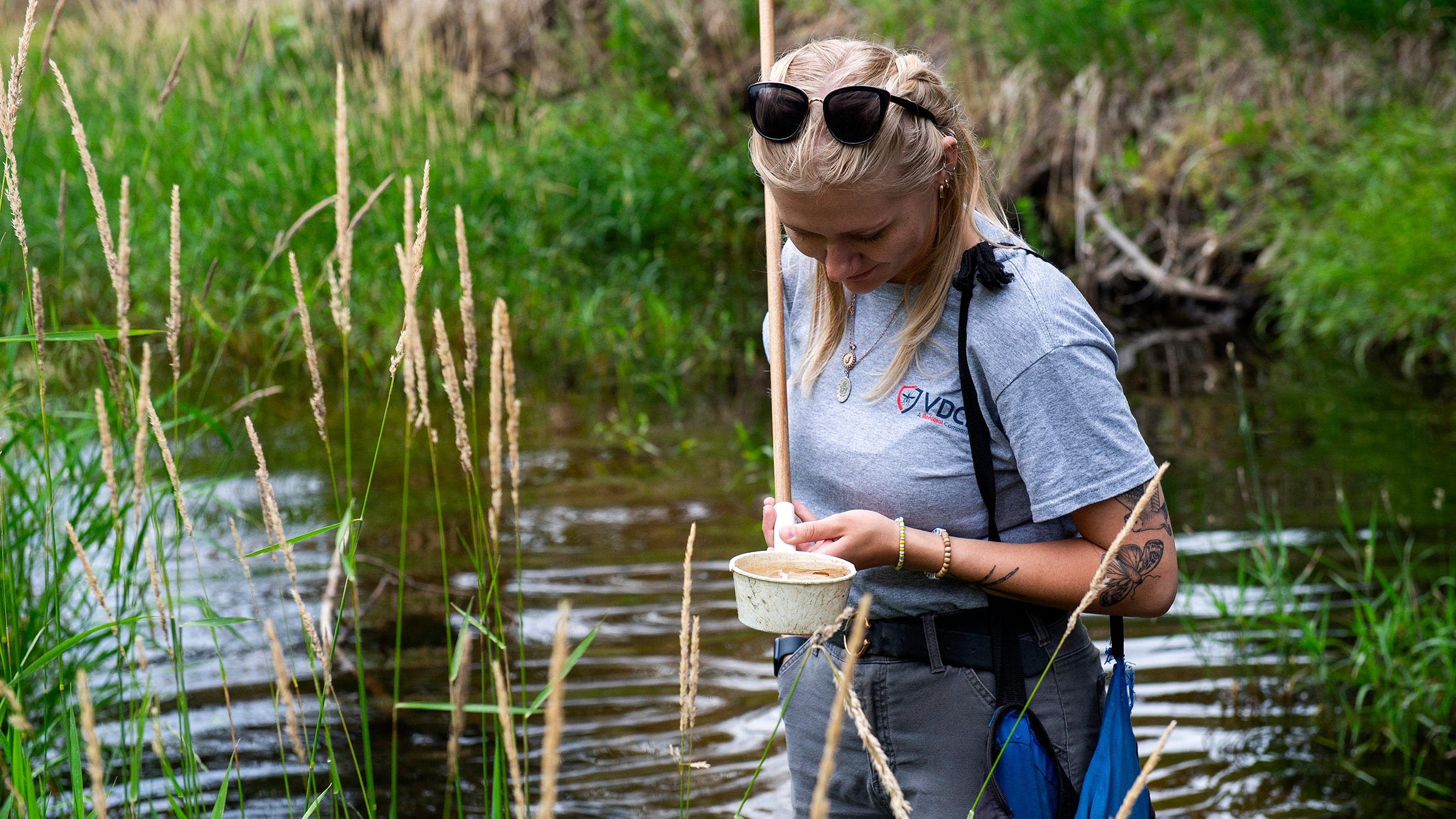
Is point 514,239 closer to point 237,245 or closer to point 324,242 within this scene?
point 324,242

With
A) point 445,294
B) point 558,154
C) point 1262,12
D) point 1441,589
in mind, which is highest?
point 1262,12

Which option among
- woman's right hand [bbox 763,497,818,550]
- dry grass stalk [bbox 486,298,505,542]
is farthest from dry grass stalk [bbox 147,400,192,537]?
woman's right hand [bbox 763,497,818,550]

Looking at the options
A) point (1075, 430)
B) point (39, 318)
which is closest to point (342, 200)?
point (39, 318)

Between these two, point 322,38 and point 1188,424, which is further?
point 322,38

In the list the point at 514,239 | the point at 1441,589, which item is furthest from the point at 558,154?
the point at 1441,589

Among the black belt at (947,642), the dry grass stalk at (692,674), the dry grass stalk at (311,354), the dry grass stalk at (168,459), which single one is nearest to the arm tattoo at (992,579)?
the black belt at (947,642)

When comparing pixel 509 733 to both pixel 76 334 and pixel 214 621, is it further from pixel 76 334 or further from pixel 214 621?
pixel 76 334

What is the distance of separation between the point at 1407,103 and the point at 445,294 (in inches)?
243

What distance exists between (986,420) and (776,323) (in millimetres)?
319

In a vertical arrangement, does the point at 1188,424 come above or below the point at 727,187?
below

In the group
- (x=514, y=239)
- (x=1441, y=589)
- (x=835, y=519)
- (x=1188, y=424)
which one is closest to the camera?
(x=835, y=519)

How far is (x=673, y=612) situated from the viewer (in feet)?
13.9

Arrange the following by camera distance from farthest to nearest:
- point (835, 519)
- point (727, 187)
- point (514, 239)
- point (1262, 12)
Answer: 1. point (727, 187)
2. point (1262, 12)
3. point (514, 239)
4. point (835, 519)

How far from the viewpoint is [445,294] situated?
706 centimetres
